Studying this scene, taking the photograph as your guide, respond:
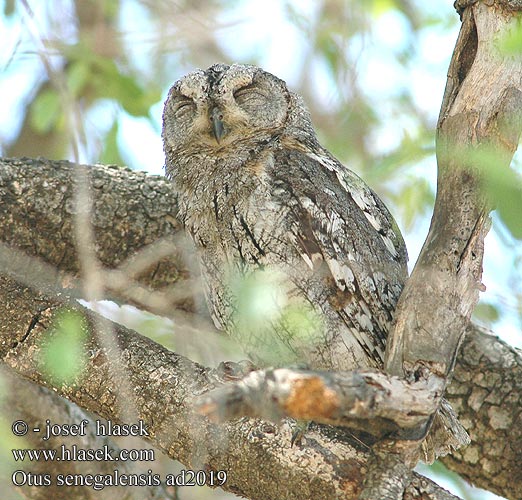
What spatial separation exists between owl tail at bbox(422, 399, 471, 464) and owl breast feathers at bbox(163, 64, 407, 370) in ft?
1.20

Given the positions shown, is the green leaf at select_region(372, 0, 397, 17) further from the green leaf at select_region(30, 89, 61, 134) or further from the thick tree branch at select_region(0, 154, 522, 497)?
the thick tree branch at select_region(0, 154, 522, 497)

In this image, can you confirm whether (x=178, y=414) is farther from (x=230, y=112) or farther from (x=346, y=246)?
(x=230, y=112)

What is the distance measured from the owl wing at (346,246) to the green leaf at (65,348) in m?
0.81

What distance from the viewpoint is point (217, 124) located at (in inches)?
121

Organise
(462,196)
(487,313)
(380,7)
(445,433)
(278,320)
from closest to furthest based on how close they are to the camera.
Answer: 1. (462,196)
2. (445,433)
3. (278,320)
4. (487,313)
5. (380,7)

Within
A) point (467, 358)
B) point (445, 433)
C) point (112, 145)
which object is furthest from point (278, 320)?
point (112, 145)

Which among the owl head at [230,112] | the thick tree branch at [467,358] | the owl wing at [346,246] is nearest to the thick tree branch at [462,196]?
the owl wing at [346,246]

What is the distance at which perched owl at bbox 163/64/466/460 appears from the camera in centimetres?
274

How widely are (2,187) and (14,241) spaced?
23 cm

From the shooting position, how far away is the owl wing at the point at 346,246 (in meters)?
2.74

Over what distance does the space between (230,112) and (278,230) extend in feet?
2.08

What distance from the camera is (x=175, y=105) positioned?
3.32 metres

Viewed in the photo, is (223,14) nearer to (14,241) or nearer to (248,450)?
(14,241)

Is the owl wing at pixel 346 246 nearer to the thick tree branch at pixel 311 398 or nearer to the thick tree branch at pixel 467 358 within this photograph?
the thick tree branch at pixel 467 358
